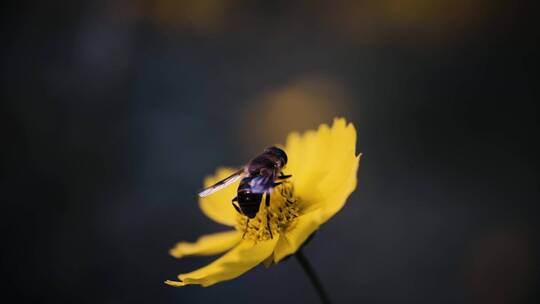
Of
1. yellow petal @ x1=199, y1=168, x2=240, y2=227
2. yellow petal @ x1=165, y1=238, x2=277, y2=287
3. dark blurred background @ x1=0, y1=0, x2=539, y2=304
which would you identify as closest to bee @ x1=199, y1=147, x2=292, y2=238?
yellow petal @ x1=165, y1=238, x2=277, y2=287

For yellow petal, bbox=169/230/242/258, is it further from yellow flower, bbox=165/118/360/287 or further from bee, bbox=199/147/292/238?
bee, bbox=199/147/292/238

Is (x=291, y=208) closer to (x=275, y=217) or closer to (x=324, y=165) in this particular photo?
(x=275, y=217)

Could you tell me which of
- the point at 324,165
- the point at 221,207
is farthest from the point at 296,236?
the point at 221,207
